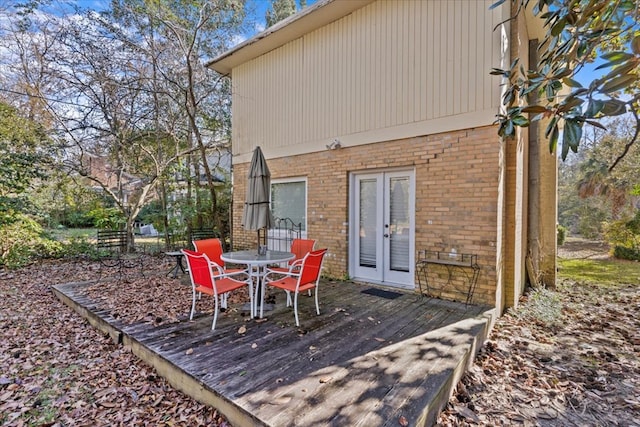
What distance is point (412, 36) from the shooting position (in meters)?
5.43

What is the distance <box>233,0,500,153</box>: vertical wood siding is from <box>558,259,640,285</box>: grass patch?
6.26m

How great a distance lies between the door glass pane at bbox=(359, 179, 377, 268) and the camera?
6.14 meters

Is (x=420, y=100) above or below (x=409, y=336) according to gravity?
above

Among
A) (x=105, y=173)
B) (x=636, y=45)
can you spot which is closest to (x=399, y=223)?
(x=636, y=45)

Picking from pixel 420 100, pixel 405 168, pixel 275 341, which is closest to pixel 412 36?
pixel 420 100

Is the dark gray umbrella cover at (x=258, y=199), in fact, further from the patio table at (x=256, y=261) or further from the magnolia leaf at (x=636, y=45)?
the magnolia leaf at (x=636, y=45)

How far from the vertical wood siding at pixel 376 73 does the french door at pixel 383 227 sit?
109cm

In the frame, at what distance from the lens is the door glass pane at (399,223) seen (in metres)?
5.69

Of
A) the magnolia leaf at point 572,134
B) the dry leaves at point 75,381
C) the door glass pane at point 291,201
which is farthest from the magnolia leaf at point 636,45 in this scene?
the door glass pane at point 291,201

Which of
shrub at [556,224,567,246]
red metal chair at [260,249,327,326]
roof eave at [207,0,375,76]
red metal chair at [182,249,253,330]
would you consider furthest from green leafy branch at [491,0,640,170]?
shrub at [556,224,567,246]

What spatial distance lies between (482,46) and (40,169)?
1080 cm

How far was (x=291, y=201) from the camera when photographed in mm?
7516

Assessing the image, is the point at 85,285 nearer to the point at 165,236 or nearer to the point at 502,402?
the point at 165,236

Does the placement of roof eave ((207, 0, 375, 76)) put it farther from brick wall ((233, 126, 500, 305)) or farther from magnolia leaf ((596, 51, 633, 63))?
magnolia leaf ((596, 51, 633, 63))
